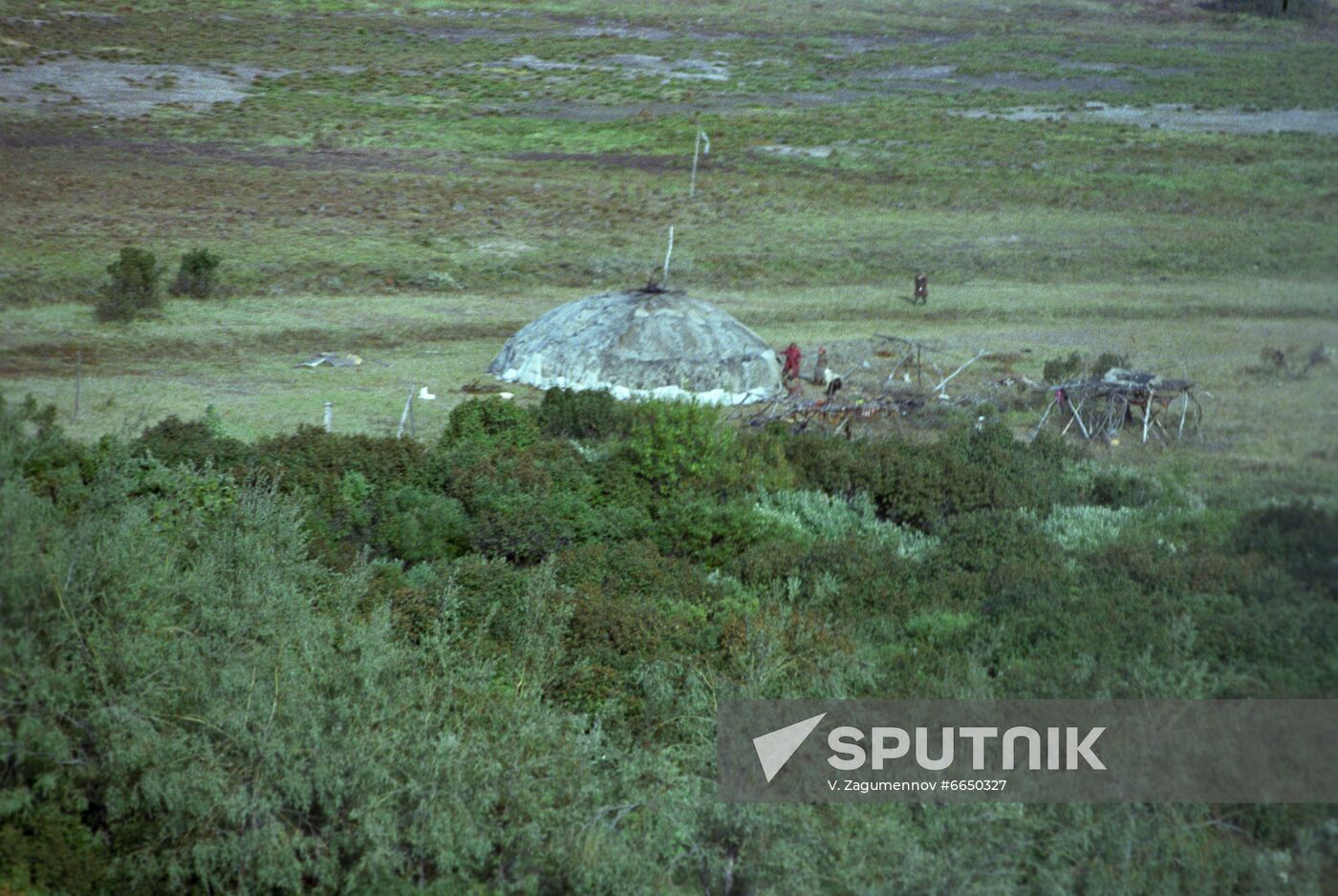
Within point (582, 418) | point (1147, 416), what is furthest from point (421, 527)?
point (1147, 416)

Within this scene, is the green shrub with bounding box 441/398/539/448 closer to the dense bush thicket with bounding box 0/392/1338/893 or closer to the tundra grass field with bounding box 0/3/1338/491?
the dense bush thicket with bounding box 0/392/1338/893

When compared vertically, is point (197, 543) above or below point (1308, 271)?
below

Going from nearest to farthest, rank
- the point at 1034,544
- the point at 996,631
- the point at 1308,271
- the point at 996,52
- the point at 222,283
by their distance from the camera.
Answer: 1. the point at 1308,271
2. the point at 996,631
3. the point at 1034,544
4. the point at 222,283
5. the point at 996,52

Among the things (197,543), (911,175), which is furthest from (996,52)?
(197,543)

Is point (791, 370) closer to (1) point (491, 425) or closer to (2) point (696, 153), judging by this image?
(1) point (491, 425)

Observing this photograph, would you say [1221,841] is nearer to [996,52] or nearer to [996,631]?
[996,631]

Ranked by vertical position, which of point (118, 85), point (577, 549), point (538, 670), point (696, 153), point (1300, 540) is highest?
point (118, 85)

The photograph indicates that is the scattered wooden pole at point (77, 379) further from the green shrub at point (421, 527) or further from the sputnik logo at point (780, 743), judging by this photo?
the sputnik logo at point (780, 743)

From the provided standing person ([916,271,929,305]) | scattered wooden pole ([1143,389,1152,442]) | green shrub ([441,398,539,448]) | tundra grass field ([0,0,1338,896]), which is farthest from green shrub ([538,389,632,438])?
standing person ([916,271,929,305])
